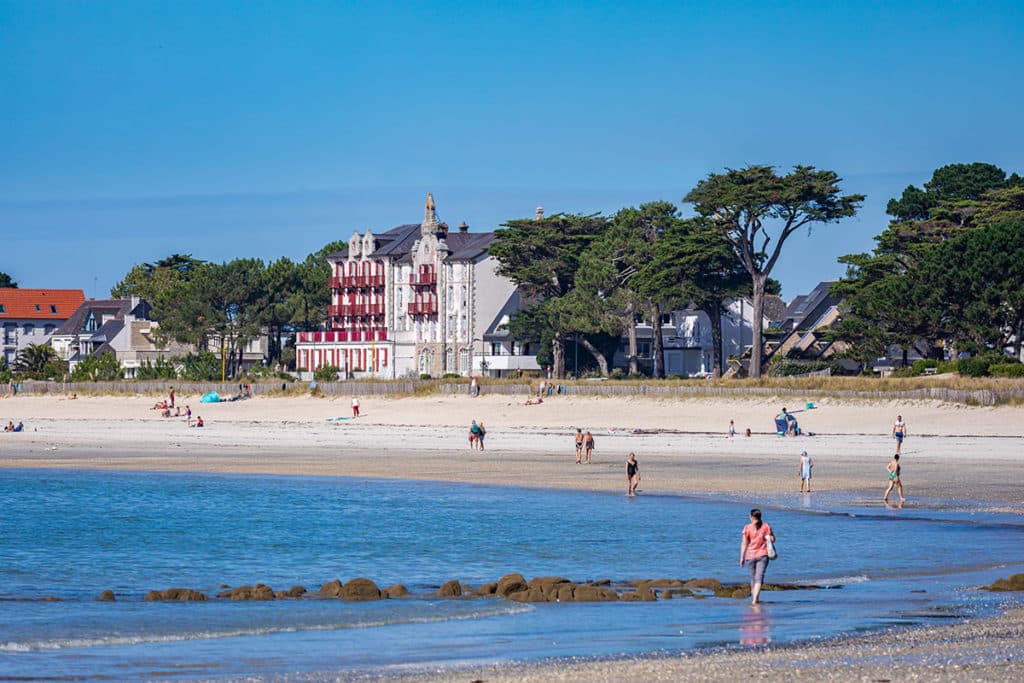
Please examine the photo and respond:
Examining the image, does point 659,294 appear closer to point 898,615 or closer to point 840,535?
point 840,535

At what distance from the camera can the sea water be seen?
54.1 ft

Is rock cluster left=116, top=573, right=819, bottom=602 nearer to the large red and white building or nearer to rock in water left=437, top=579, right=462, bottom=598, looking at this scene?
rock in water left=437, top=579, right=462, bottom=598

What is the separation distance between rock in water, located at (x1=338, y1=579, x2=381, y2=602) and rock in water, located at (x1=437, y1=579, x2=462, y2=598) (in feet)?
3.23

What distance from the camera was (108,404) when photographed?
83.4 meters

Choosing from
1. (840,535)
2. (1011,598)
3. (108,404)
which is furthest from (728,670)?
(108,404)

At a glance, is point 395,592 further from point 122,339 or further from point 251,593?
point 122,339

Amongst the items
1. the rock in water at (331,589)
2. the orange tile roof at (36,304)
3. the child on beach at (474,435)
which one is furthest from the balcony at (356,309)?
the rock in water at (331,589)

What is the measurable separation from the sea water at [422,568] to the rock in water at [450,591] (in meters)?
0.35

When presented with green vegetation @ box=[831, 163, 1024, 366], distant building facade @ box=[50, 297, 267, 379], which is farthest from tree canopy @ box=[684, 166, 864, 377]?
distant building facade @ box=[50, 297, 267, 379]

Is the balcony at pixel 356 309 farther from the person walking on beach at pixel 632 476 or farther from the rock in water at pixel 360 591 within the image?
the rock in water at pixel 360 591

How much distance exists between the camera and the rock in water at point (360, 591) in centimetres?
2103

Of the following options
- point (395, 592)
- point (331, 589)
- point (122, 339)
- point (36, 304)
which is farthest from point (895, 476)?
point (36, 304)

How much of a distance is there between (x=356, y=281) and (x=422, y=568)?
84108mm

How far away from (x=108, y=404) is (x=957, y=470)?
5740 cm
